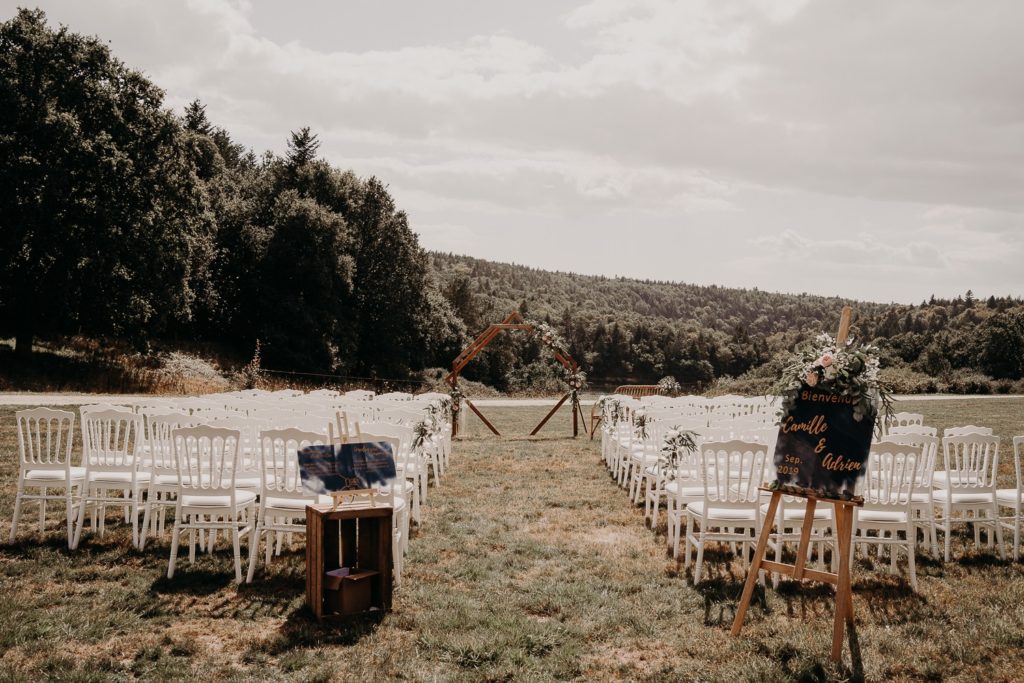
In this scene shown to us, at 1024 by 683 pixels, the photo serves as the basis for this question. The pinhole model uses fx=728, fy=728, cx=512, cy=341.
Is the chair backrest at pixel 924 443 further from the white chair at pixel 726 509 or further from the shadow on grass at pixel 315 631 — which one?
the shadow on grass at pixel 315 631

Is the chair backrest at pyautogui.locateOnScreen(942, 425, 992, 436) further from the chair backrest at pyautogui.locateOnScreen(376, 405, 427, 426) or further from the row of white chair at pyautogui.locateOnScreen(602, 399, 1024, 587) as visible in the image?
the chair backrest at pyautogui.locateOnScreen(376, 405, 427, 426)

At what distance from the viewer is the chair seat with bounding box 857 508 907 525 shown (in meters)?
6.49

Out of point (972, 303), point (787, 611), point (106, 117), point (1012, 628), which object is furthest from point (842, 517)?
point (972, 303)

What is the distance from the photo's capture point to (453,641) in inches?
195

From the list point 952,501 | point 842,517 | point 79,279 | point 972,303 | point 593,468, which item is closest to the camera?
point 842,517

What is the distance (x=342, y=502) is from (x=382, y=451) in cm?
51

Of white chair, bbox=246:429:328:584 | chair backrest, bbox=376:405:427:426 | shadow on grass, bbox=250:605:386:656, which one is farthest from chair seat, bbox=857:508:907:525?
chair backrest, bbox=376:405:427:426

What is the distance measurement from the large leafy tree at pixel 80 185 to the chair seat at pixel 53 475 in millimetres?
19923

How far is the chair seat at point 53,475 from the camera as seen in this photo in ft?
23.4

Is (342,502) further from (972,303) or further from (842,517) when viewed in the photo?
(972,303)

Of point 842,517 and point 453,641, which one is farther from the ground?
point 842,517

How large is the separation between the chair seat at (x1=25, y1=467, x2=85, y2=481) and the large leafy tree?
19.9 meters

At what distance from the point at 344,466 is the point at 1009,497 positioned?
680 cm

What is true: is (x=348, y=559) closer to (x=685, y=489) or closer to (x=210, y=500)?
(x=210, y=500)
